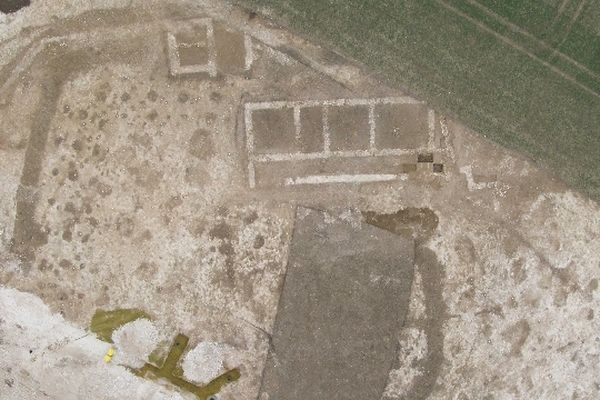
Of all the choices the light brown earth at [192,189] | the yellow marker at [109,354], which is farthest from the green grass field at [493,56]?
the yellow marker at [109,354]

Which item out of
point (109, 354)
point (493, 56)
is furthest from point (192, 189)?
point (493, 56)

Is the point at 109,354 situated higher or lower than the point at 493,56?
lower

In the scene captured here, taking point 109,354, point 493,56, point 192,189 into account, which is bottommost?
point 109,354

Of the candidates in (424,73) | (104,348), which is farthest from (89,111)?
(424,73)

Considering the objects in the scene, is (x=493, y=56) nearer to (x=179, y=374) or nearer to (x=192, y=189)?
(x=192, y=189)

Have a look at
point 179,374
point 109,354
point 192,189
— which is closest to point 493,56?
point 192,189

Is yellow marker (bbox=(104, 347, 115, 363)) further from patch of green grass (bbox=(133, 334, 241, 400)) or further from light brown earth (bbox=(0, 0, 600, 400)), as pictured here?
patch of green grass (bbox=(133, 334, 241, 400))

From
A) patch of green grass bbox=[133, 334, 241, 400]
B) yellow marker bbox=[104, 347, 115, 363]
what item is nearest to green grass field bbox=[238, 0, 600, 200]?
patch of green grass bbox=[133, 334, 241, 400]
